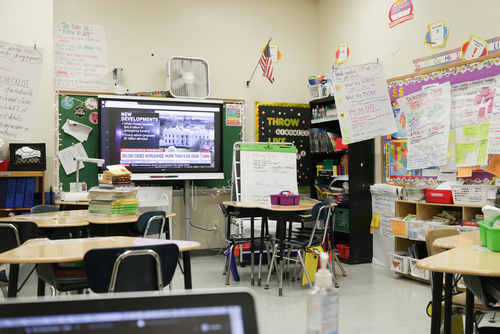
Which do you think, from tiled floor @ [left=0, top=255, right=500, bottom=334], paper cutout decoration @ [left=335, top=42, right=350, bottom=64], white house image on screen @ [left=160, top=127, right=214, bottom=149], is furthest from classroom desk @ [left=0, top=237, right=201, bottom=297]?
paper cutout decoration @ [left=335, top=42, right=350, bottom=64]

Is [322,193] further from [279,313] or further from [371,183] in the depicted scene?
[279,313]

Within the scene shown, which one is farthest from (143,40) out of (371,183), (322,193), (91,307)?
(91,307)

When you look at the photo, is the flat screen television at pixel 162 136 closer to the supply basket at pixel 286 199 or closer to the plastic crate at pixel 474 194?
the supply basket at pixel 286 199

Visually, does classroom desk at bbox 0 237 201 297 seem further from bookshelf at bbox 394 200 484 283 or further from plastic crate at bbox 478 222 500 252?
bookshelf at bbox 394 200 484 283

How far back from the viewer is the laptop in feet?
1.30

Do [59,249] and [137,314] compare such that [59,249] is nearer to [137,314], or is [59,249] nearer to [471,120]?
[137,314]

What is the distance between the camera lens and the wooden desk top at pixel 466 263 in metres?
1.52

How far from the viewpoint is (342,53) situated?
5.95m

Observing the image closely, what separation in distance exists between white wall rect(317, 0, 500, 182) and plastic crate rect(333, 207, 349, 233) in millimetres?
592

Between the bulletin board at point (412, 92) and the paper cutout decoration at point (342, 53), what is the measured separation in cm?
110

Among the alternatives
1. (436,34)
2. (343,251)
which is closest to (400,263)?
(343,251)

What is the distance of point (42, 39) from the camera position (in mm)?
4855

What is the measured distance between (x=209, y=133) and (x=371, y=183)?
7.11 feet

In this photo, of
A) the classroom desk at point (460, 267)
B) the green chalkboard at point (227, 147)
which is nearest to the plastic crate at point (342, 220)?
the green chalkboard at point (227, 147)
